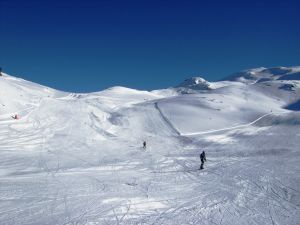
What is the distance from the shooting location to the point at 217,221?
14.3 metres

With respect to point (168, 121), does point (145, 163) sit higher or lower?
lower

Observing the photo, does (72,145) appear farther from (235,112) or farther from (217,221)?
(235,112)

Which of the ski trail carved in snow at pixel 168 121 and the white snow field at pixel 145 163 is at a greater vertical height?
the ski trail carved in snow at pixel 168 121

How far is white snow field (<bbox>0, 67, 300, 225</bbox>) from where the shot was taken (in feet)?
50.2

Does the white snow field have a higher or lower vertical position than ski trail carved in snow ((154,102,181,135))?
lower

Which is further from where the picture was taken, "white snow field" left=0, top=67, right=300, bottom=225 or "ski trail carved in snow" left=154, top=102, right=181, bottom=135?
"ski trail carved in snow" left=154, top=102, right=181, bottom=135

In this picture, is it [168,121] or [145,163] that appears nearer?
[145,163]

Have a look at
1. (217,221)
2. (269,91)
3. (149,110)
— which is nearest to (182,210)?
(217,221)

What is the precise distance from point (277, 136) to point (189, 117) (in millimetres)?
15371

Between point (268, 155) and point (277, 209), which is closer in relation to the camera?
point (277, 209)

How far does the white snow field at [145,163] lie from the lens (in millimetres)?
15305

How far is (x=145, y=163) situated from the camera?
29266mm

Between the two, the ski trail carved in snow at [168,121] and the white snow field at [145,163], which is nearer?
the white snow field at [145,163]

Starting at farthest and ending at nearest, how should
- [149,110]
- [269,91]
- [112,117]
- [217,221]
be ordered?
1. [269,91]
2. [149,110]
3. [112,117]
4. [217,221]
